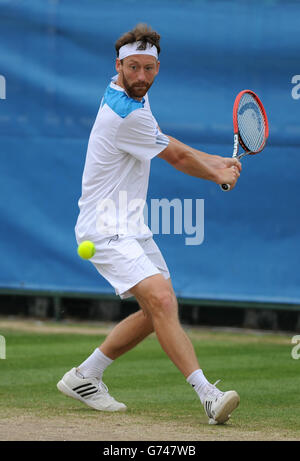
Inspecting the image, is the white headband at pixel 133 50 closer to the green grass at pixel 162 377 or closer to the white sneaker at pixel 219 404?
the white sneaker at pixel 219 404

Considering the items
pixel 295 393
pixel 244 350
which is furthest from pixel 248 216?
pixel 295 393

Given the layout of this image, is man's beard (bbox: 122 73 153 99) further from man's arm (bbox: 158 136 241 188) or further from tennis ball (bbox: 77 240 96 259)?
tennis ball (bbox: 77 240 96 259)

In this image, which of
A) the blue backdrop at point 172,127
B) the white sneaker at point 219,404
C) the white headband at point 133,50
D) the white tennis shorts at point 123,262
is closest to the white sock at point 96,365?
the white tennis shorts at point 123,262

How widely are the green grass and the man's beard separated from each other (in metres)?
1.56

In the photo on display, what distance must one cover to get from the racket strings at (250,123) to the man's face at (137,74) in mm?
717

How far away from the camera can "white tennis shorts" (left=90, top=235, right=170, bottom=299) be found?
5.25 meters

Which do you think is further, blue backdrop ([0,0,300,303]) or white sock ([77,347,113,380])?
blue backdrop ([0,0,300,303])

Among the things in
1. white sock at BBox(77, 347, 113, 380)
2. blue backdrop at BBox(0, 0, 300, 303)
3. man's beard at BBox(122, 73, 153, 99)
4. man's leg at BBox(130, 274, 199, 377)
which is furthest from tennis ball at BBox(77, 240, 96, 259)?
blue backdrop at BBox(0, 0, 300, 303)

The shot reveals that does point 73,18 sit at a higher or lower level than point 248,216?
higher

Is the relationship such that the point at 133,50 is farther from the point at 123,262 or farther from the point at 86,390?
the point at 86,390

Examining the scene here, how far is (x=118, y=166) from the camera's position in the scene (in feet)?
17.7

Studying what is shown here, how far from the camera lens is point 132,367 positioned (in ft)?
23.6
